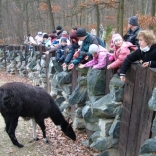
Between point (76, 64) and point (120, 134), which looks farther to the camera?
point (76, 64)

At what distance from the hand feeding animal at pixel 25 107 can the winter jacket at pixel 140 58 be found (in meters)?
2.69

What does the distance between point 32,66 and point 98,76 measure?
8.47 meters

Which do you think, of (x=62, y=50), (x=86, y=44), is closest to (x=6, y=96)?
(x=86, y=44)

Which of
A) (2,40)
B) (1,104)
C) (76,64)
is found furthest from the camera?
(2,40)

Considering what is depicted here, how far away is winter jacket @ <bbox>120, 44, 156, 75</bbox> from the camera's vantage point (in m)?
3.68

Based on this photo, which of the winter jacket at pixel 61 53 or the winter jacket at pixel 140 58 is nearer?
the winter jacket at pixel 140 58

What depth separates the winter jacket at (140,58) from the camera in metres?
3.68

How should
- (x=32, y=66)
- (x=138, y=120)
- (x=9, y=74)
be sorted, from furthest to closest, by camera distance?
(x=9, y=74) → (x=32, y=66) → (x=138, y=120)

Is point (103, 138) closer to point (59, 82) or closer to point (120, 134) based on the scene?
point (120, 134)

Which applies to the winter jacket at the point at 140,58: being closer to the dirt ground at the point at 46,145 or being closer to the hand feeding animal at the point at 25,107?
the dirt ground at the point at 46,145

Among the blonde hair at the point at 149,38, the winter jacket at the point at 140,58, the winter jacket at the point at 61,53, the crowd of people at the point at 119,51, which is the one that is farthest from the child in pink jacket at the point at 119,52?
the winter jacket at the point at 61,53


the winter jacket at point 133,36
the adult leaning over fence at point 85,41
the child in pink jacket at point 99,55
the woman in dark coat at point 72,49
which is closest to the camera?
the child in pink jacket at point 99,55

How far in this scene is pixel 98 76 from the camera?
205 inches

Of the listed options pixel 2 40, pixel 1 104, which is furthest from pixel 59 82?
pixel 2 40
